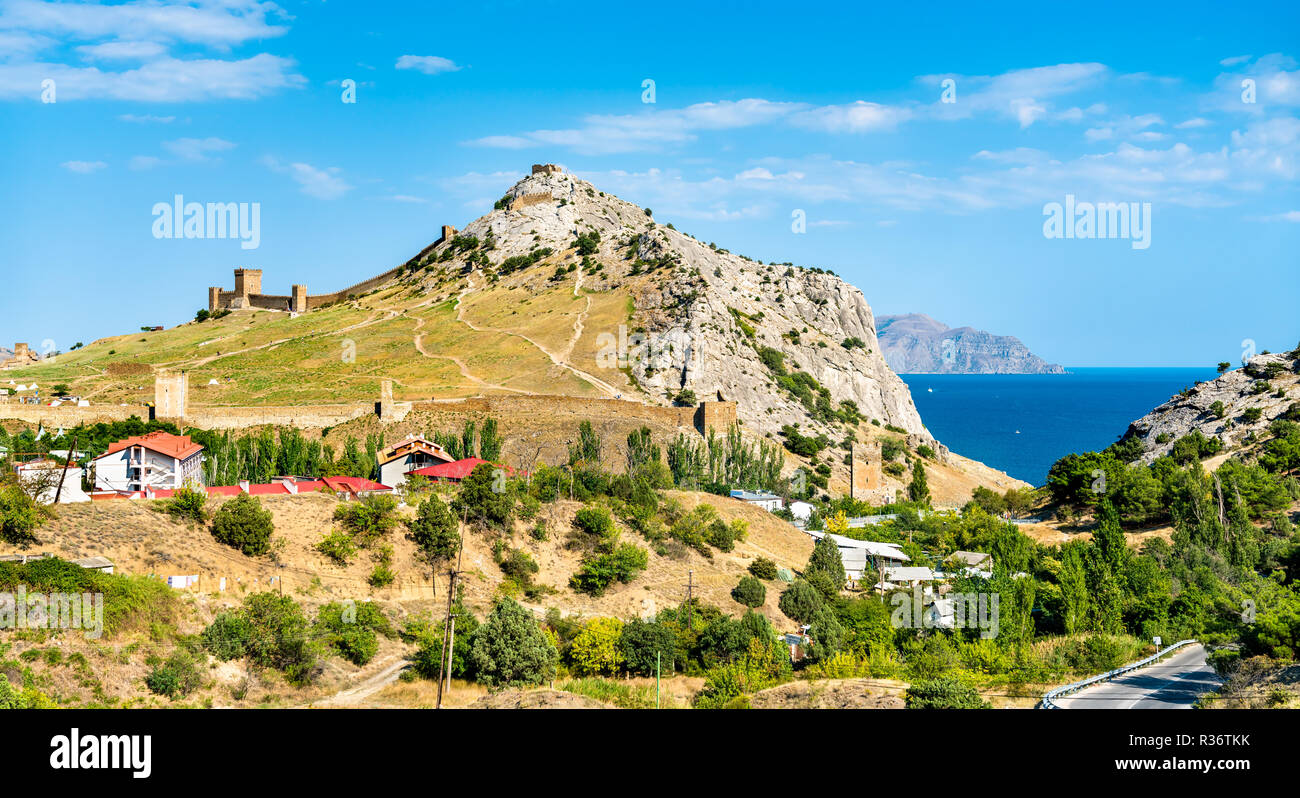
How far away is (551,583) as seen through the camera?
112 feet

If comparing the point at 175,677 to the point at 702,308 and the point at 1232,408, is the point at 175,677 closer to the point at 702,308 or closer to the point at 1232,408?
the point at 702,308

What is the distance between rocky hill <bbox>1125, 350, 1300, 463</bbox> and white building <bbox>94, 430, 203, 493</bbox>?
186 feet

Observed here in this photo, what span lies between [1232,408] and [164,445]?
67600mm

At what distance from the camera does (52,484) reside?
32.0 metres

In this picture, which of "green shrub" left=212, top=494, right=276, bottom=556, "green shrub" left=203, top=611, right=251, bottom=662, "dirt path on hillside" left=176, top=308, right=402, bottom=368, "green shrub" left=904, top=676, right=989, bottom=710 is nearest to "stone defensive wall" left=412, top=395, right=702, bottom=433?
"dirt path on hillside" left=176, top=308, right=402, bottom=368

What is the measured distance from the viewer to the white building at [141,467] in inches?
1542

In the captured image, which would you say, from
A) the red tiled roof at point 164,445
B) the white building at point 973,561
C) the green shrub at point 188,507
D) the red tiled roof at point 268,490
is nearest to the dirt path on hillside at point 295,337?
the red tiled roof at point 164,445

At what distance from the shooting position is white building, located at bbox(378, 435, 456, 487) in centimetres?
4656

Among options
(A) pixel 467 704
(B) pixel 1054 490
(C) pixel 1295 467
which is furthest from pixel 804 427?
(A) pixel 467 704

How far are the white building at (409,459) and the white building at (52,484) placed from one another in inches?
554

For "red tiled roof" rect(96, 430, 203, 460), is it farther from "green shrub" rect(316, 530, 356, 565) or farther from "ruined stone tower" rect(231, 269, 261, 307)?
"ruined stone tower" rect(231, 269, 261, 307)
